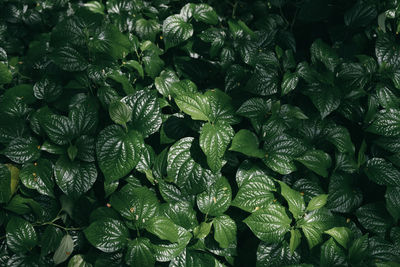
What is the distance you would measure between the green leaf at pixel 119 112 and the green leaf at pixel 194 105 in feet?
0.72

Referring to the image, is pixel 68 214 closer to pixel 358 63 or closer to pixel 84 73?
pixel 84 73

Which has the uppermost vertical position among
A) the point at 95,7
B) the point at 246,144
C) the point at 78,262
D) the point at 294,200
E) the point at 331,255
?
the point at 95,7

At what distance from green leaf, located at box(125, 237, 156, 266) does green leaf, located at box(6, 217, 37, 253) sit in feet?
1.51

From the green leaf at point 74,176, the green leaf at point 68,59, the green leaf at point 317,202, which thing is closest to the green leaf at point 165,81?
the green leaf at point 68,59

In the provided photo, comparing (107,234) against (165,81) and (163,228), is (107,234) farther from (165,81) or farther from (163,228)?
(165,81)

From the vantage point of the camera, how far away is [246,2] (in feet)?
7.66

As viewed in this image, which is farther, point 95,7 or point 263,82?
point 95,7

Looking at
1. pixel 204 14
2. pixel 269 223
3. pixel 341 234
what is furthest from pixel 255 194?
pixel 204 14

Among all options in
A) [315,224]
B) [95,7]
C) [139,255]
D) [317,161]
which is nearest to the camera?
[139,255]

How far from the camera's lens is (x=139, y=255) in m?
1.42

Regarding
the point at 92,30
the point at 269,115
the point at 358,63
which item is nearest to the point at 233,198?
the point at 269,115

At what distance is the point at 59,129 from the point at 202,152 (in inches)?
25.6

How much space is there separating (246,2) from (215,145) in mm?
1256

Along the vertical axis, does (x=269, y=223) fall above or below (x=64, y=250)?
above
